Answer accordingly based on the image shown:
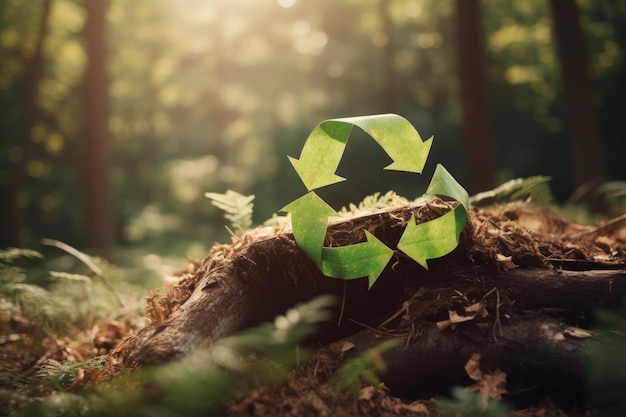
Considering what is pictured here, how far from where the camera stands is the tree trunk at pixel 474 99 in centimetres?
683

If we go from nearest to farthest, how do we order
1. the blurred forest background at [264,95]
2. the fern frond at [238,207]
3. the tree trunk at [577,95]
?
1. the fern frond at [238,207]
2. the tree trunk at [577,95]
3. the blurred forest background at [264,95]

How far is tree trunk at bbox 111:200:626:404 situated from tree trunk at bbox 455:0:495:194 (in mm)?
4698

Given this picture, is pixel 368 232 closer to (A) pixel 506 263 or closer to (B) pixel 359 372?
(B) pixel 359 372

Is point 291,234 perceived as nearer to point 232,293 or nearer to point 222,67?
point 232,293

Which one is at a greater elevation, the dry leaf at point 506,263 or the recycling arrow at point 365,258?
the recycling arrow at point 365,258

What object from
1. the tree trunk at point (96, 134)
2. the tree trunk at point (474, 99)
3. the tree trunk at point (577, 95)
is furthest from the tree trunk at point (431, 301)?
the tree trunk at point (96, 134)

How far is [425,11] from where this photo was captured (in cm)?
2139

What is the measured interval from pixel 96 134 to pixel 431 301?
9.08 m

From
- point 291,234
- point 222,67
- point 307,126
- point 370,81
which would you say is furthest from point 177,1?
point 291,234

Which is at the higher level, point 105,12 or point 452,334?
point 105,12

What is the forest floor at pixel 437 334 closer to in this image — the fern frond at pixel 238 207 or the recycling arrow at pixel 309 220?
the recycling arrow at pixel 309 220

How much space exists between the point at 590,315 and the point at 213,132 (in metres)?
25.4

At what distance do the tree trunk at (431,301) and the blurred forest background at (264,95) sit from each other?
12.7 meters

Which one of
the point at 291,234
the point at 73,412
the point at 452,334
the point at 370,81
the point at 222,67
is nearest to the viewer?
the point at 73,412
